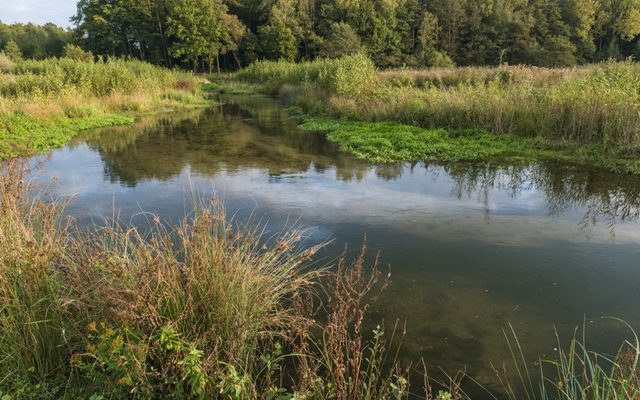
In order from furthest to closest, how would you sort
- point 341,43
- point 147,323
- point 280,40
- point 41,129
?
point 280,40, point 341,43, point 41,129, point 147,323

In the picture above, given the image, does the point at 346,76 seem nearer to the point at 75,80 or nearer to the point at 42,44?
the point at 75,80

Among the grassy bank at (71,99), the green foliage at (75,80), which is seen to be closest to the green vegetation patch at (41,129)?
the grassy bank at (71,99)

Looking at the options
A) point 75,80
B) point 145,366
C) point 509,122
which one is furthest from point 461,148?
point 75,80

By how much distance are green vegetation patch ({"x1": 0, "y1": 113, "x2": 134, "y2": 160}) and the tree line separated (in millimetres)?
33946

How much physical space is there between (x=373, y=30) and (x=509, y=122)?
44426 mm

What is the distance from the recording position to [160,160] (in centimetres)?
1216

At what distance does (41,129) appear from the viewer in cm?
1495

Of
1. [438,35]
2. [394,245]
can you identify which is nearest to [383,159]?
[394,245]

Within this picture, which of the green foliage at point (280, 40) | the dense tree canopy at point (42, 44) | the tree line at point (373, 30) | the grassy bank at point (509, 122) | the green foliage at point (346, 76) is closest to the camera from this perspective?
the grassy bank at point (509, 122)

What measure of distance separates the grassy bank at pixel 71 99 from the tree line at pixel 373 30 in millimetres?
25274

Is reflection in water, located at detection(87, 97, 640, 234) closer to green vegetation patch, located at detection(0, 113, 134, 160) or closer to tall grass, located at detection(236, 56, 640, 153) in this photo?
green vegetation patch, located at detection(0, 113, 134, 160)

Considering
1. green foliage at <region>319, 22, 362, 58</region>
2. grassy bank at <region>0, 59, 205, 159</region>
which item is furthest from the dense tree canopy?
grassy bank at <region>0, 59, 205, 159</region>

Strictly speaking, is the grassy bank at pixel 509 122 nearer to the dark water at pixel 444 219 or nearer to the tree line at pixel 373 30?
the dark water at pixel 444 219

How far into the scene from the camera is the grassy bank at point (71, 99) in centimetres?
1427
